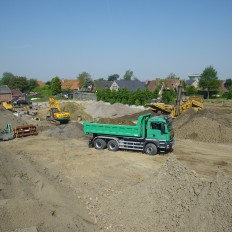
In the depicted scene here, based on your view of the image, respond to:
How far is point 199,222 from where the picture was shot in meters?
8.66

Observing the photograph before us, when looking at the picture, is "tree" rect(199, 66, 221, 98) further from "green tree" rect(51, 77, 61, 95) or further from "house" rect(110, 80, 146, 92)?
"green tree" rect(51, 77, 61, 95)

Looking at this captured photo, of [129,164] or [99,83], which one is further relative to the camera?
[99,83]

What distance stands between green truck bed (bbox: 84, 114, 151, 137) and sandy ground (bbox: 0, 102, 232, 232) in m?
2.04

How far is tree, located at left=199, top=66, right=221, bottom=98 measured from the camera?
66438 millimetres

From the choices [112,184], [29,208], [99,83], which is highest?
[99,83]

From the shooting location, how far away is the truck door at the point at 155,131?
18.2m

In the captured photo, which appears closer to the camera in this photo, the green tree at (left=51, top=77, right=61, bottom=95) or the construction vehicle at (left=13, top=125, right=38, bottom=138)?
the construction vehicle at (left=13, top=125, right=38, bottom=138)

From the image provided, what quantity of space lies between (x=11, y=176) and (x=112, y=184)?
464cm

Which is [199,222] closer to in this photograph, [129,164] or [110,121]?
[129,164]

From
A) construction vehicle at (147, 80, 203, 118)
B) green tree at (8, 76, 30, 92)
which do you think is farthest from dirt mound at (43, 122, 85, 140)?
green tree at (8, 76, 30, 92)

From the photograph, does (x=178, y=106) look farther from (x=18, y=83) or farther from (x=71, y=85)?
(x=71, y=85)

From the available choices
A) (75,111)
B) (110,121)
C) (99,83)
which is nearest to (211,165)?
(110,121)

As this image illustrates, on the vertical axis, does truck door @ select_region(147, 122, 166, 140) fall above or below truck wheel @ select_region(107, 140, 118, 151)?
above

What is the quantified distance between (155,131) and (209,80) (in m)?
53.0
